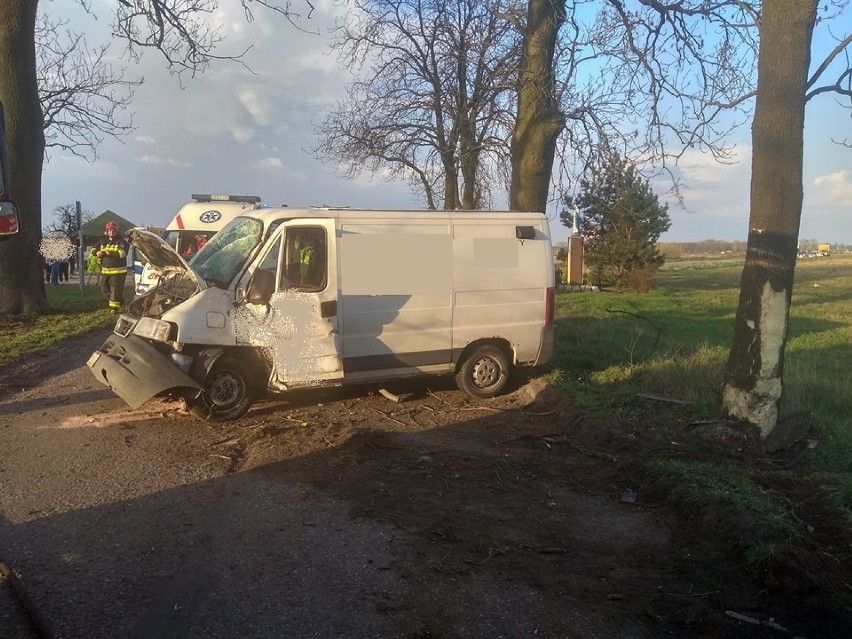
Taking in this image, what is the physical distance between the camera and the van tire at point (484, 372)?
9.91 meters

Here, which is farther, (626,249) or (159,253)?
(626,249)

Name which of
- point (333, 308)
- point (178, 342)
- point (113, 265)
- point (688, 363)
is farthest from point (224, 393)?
point (113, 265)

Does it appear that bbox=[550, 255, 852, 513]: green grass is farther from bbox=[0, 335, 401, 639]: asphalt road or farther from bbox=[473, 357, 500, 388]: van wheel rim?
bbox=[0, 335, 401, 639]: asphalt road

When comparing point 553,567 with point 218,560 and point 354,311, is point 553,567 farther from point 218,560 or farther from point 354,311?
point 354,311

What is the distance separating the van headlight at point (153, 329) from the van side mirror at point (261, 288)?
0.90m

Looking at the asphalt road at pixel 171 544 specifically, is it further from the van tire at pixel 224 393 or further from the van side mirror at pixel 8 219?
the van side mirror at pixel 8 219

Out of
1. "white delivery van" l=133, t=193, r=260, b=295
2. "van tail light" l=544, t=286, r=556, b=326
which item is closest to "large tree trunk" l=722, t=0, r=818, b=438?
"van tail light" l=544, t=286, r=556, b=326

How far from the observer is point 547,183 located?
1419 cm

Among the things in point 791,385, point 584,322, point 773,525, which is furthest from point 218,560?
point 584,322

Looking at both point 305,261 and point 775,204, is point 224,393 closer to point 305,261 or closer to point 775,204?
point 305,261

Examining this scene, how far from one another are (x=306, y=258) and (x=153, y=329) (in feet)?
5.95

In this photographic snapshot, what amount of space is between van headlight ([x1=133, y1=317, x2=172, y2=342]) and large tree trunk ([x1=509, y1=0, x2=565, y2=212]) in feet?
25.0

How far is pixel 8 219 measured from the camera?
4781mm

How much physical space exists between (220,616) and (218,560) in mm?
775
